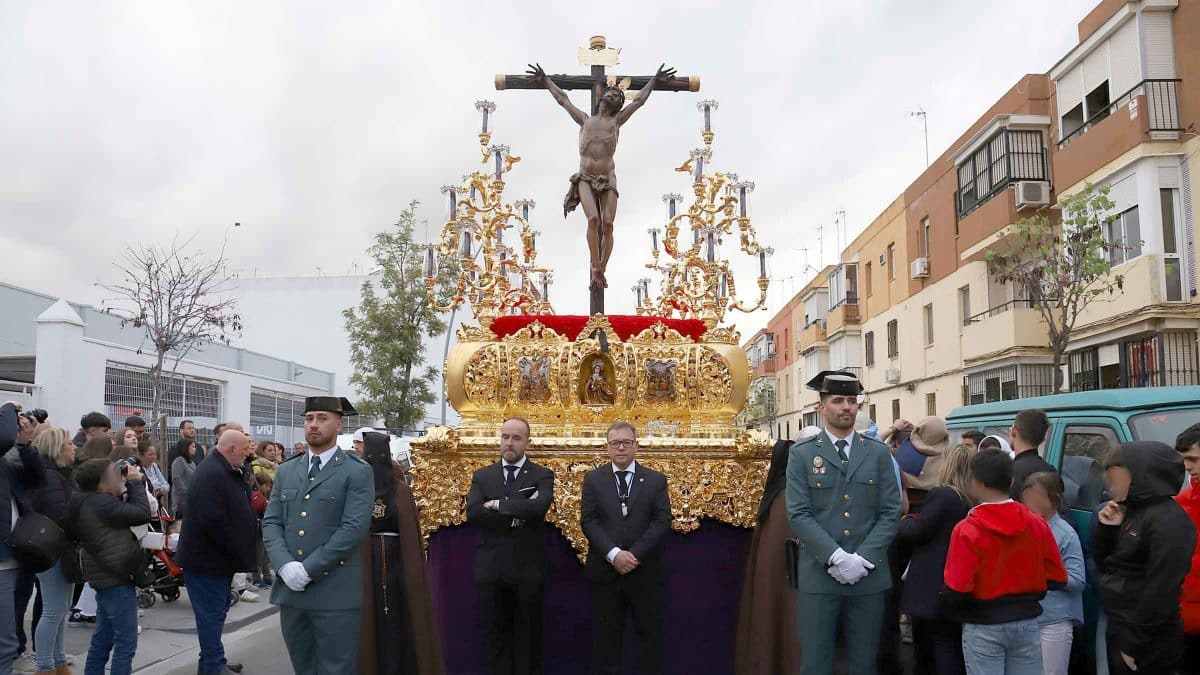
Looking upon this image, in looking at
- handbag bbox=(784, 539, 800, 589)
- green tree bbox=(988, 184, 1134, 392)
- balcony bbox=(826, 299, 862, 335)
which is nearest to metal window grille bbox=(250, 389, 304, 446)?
green tree bbox=(988, 184, 1134, 392)

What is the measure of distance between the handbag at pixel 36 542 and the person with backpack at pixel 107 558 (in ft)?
0.67

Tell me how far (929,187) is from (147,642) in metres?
24.2

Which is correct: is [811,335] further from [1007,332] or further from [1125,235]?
[1125,235]

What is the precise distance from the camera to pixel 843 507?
17.1 ft

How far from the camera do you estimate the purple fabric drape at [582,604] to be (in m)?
6.66

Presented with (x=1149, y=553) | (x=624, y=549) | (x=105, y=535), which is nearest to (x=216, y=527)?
(x=105, y=535)

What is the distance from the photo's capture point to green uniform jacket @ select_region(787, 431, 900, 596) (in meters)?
5.12

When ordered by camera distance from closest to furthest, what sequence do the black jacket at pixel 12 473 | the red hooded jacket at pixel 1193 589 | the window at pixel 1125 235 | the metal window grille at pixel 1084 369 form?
1. the red hooded jacket at pixel 1193 589
2. the black jacket at pixel 12 473
3. the window at pixel 1125 235
4. the metal window grille at pixel 1084 369

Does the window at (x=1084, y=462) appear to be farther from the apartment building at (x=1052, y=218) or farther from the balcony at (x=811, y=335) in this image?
the balcony at (x=811, y=335)

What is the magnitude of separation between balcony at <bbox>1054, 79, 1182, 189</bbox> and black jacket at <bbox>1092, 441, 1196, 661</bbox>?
1538 centimetres

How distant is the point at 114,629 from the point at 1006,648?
17.8 ft

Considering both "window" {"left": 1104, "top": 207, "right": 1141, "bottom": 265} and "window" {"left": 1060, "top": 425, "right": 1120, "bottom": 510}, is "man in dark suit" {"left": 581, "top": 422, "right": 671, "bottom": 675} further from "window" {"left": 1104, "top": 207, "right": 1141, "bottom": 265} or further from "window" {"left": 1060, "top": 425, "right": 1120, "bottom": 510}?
"window" {"left": 1104, "top": 207, "right": 1141, "bottom": 265}

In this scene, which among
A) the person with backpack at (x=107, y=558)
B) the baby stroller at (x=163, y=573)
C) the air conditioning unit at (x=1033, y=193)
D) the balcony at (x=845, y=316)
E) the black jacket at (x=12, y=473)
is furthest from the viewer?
the balcony at (x=845, y=316)

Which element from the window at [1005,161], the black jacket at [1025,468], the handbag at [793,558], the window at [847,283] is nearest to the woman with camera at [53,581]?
the handbag at [793,558]
